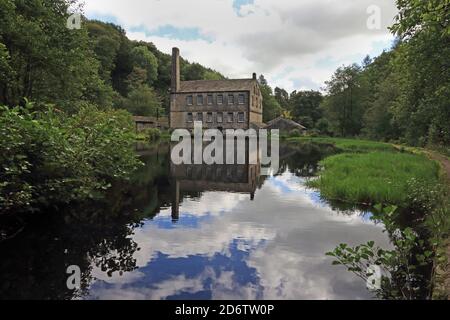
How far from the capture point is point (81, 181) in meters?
10.2

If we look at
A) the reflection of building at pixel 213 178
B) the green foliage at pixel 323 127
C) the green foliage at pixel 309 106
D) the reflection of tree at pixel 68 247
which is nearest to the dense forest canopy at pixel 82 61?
the reflection of tree at pixel 68 247

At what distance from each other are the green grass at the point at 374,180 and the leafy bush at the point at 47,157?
8.27 meters

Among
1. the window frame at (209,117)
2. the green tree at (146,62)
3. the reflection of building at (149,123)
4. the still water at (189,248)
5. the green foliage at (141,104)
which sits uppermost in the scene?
the green tree at (146,62)

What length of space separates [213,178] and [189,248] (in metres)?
10.8

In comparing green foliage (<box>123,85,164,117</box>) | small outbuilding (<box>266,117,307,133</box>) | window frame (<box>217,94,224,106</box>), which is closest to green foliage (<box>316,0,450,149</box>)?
small outbuilding (<box>266,117,307,133</box>)

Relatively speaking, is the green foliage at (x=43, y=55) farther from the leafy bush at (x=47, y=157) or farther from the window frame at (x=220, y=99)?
the window frame at (x=220, y=99)

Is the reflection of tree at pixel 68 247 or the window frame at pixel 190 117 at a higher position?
the window frame at pixel 190 117

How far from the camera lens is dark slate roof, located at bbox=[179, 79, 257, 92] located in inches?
2613

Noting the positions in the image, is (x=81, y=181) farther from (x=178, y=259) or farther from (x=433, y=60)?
(x=433, y=60)

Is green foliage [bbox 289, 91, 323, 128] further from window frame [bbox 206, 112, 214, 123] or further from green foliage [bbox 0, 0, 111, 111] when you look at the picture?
green foliage [bbox 0, 0, 111, 111]

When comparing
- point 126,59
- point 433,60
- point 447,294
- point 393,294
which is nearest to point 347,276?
point 393,294

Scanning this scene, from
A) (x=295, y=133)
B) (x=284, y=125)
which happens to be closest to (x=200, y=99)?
(x=284, y=125)

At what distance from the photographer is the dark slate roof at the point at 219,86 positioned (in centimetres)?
6638

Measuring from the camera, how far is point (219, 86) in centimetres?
6762
